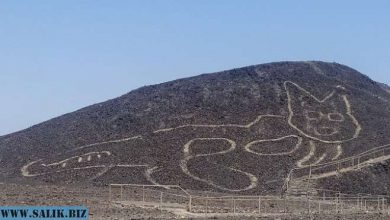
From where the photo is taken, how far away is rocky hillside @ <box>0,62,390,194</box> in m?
61.5

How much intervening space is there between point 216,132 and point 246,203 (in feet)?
76.0

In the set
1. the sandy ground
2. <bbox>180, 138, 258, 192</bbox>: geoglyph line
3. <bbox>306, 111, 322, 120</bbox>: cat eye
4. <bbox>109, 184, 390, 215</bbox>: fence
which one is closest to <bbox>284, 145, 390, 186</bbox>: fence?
<bbox>180, 138, 258, 192</bbox>: geoglyph line

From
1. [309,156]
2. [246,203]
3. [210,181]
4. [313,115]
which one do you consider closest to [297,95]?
[313,115]

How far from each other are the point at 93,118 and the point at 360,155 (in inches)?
1218

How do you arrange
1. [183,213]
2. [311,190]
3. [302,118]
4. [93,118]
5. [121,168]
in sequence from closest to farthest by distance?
[183,213]
[311,190]
[121,168]
[302,118]
[93,118]

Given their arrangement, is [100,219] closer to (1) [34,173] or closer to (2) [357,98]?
(1) [34,173]

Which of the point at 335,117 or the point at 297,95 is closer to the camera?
the point at 335,117

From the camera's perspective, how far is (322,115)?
73.8 meters

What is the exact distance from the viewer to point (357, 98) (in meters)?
79.6

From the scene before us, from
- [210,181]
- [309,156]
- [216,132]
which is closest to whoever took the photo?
[210,181]

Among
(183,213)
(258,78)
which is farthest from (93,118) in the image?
(183,213)

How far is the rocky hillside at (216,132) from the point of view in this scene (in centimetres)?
6150

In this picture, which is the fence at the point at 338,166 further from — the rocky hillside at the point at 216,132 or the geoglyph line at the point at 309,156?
the geoglyph line at the point at 309,156

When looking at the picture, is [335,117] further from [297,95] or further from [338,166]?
[338,166]
